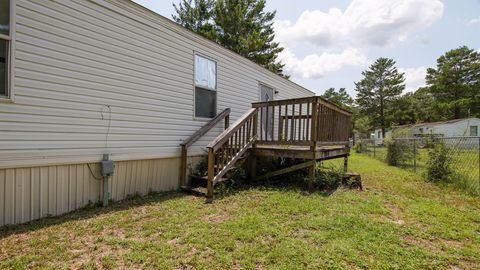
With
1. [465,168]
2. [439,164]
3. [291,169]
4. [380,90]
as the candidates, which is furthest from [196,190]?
[380,90]

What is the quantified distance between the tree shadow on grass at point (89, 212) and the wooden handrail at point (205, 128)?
1.08 metres

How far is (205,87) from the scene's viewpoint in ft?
20.0

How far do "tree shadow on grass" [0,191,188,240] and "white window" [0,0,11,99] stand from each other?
5.35ft

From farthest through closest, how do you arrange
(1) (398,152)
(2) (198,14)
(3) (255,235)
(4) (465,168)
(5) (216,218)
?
(2) (198,14) → (1) (398,152) → (4) (465,168) → (5) (216,218) → (3) (255,235)

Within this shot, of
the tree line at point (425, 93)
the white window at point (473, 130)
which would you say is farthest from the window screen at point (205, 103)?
the tree line at point (425, 93)

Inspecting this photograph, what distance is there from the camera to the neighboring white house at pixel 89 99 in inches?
126

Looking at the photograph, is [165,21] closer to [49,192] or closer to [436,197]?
[49,192]

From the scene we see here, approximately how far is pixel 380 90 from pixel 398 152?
27477mm

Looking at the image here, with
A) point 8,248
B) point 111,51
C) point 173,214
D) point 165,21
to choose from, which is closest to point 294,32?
point 165,21

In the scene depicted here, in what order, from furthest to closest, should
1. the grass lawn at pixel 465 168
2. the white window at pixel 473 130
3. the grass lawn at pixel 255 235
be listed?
the white window at pixel 473 130 → the grass lawn at pixel 465 168 → the grass lawn at pixel 255 235

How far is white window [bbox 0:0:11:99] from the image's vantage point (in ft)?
10.1

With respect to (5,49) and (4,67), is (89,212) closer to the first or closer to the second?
(4,67)

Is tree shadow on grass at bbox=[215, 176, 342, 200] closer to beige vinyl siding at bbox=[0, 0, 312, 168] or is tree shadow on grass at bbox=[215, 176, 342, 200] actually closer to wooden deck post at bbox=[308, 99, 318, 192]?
wooden deck post at bbox=[308, 99, 318, 192]

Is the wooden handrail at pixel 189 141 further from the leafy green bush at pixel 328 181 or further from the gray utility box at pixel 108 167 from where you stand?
the leafy green bush at pixel 328 181
